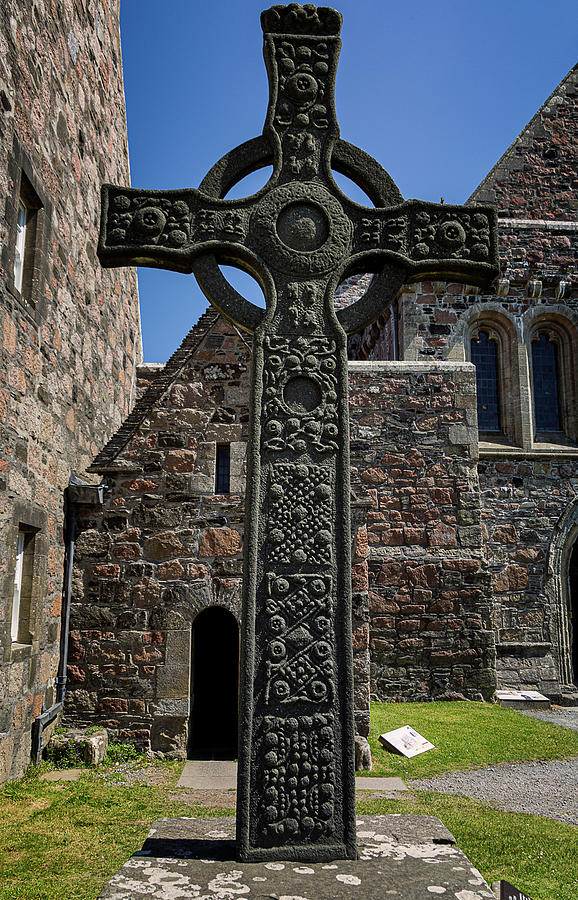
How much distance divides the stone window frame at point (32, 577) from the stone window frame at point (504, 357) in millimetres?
8937

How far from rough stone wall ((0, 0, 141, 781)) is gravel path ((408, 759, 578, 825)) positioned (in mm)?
3895

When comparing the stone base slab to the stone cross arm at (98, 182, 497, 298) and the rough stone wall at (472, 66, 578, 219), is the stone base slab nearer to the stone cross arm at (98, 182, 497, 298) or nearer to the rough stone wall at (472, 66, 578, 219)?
the stone cross arm at (98, 182, 497, 298)

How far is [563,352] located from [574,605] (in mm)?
4847

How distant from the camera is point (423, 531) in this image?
11.4 metres

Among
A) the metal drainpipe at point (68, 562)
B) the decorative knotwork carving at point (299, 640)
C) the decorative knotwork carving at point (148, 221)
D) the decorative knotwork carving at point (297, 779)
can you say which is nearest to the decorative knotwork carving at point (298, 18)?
the decorative knotwork carving at point (148, 221)

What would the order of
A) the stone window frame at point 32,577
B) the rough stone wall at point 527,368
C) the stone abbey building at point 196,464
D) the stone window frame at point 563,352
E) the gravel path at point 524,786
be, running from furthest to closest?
the stone window frame at point 563,352, the rough stone wall at point 527,368, the stone abbey building at point 196,464, the stone window frame at point 32,577, the gravel path at point 524,786

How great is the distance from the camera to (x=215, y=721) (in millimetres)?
10211

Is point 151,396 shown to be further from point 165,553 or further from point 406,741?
point 406,741

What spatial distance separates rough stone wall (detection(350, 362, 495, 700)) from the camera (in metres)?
10.9

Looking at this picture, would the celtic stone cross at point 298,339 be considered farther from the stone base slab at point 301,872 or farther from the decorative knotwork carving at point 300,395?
the stone base slab at point 301,872

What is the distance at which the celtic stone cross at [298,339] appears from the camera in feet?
8.30

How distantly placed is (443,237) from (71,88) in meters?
6.68

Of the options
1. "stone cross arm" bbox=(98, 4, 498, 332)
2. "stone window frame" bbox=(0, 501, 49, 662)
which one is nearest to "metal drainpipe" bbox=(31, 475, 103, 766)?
"stone window frame" bbox=(0, 501, 49, 662)

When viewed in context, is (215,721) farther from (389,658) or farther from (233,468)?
(233,468)
